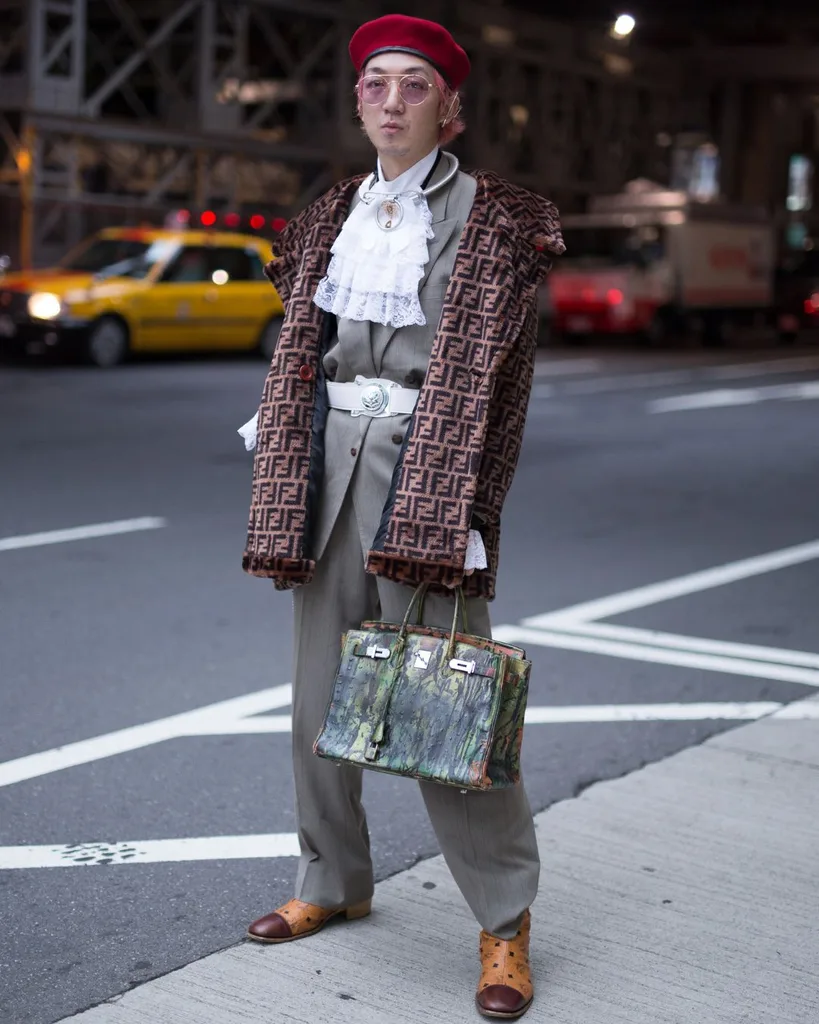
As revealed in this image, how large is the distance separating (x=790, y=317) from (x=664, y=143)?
1086 cm

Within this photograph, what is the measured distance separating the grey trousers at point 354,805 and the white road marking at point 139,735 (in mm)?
1457

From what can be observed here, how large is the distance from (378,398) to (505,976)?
4.07ft

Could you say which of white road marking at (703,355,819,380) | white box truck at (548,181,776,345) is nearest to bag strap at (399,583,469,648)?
white road marking at (703,355,819,380)

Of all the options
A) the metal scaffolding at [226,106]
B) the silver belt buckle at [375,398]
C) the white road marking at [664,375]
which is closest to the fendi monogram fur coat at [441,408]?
the silver belt buckle at [375,398]

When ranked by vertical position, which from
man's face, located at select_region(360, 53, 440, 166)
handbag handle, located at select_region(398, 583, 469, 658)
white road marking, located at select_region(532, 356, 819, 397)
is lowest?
handbag handle, located at select_region(398, 583, 469, 658)

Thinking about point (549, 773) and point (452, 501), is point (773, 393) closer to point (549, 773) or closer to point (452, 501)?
point (549, 773)

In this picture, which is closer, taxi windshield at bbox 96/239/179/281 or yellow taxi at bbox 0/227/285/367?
yellow taxi at bbox 0/227/285/367

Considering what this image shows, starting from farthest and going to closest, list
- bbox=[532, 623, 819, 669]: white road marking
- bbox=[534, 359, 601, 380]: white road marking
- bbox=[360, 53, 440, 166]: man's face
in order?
bbox=[534, 359, 601, 380]: white road marking < bbox=[532, 623, 819, 669]: white road marking < bbox=[360, 53, 440, 166]: man's face

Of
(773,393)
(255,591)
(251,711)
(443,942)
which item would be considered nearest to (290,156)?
(773,393)

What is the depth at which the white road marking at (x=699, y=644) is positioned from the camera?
21.3 ft

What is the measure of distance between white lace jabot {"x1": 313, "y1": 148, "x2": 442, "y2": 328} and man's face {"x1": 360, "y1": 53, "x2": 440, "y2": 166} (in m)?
0.07

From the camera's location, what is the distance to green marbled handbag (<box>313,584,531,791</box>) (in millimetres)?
3197

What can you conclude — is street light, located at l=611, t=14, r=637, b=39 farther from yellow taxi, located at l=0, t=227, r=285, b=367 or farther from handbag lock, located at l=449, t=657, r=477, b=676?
yellow taxi, located at l=0, t=227, r=285, b=367

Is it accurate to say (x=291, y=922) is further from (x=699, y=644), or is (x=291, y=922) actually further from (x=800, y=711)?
(x=699, y=644)
